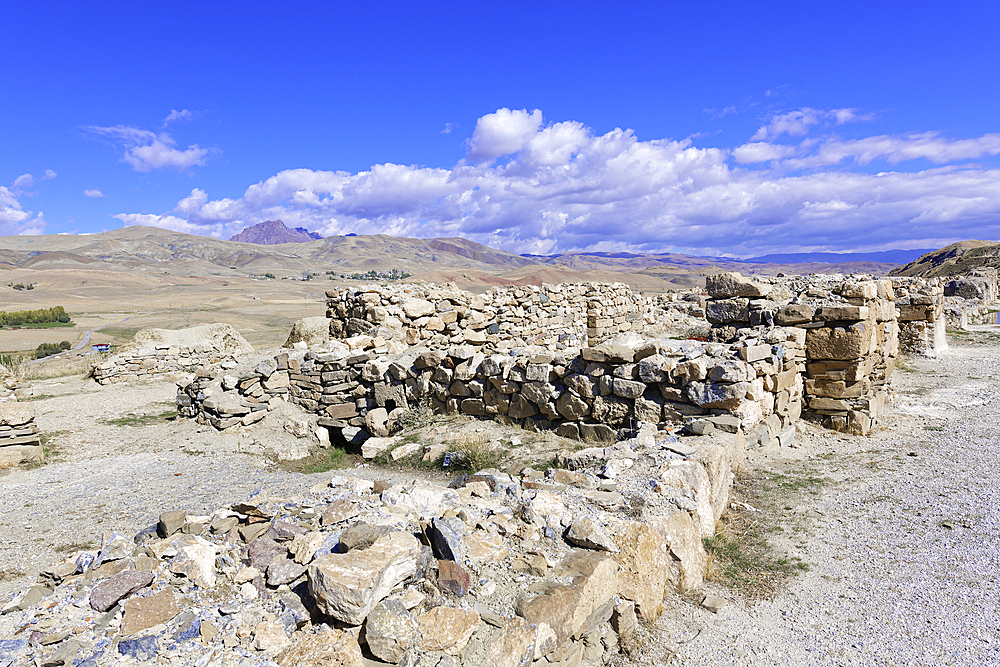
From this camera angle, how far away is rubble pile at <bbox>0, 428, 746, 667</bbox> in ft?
7.84

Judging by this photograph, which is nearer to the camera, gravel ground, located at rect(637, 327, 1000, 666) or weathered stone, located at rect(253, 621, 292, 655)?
weathered stone, located at rect(253, 621, 292, 655)

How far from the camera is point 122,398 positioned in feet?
41.3

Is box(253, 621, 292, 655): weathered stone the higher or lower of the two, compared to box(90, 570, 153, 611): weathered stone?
lower

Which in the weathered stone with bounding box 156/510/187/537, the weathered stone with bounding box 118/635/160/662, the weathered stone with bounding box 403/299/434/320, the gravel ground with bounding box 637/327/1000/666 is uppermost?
the weathered stone with bounding box 403/299/434/320

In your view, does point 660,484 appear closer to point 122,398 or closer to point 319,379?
point 319,379

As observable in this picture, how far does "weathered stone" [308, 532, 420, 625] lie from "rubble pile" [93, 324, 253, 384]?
13.0m

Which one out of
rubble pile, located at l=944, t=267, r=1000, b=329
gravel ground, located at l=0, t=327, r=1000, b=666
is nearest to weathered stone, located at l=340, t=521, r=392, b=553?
gravel ground, located at l=0, t=327, r=1000, b=666

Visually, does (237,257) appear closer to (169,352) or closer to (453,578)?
(169,352)

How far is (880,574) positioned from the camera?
3.87 meters

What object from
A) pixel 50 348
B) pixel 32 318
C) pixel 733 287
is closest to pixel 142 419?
pixel 733 287

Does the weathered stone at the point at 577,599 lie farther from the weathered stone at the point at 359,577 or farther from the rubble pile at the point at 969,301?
the rubble pile at the point at 969,301

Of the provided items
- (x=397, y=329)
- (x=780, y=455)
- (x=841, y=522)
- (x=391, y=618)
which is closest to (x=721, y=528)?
(x=841, y=522)

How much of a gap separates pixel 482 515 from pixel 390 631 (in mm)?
1180

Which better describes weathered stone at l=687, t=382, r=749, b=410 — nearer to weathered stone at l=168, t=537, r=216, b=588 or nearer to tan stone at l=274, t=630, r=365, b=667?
tan stone at l=274, t=630, r=365, b=667
